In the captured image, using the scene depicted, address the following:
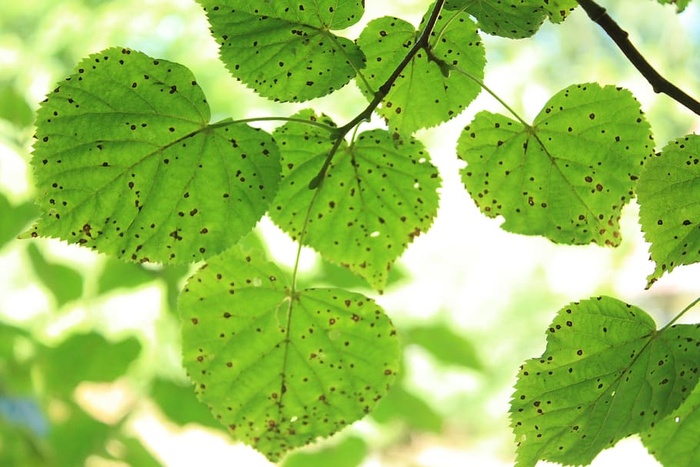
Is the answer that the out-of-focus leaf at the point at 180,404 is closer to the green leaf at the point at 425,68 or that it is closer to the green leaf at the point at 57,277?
the green leaf at the point at 57,277

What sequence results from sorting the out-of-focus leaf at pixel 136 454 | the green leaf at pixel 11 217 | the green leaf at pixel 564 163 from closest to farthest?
the green leaf at pixel 564 163
the green leaf at pixel 11 217
the out-of-focus leaf at pixel 136 454

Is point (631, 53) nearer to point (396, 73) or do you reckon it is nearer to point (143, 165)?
point (396, 73)

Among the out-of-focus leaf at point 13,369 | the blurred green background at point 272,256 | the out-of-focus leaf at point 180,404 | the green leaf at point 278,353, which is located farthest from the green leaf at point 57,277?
the green leaf at point 278,353

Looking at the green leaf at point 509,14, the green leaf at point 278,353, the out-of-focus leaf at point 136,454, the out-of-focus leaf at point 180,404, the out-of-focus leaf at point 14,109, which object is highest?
the out-of-focus leaf at point 14,109

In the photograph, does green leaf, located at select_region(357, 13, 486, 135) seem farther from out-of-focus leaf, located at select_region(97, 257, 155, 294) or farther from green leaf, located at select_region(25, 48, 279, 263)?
out-of-focus leaf, located at select_region(97, 257, 155, 294)

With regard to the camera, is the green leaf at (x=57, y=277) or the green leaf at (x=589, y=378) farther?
the green leaf at (x=57, y=277)

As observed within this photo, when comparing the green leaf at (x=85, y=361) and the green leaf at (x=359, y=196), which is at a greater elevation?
the green leaf at (x=85, y=361)

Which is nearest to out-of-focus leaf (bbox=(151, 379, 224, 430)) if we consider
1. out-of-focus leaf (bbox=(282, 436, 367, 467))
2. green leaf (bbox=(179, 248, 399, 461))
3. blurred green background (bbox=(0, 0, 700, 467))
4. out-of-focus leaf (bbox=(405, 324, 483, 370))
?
blurred green background (bbox=(0, 0, 700, 467))
